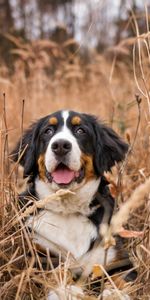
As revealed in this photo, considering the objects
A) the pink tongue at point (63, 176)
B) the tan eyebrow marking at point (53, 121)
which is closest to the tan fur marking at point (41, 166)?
the pink tongue at point (63, 176)

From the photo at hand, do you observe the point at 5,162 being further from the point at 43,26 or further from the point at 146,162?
the point at 43,26

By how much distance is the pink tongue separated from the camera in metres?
3.48

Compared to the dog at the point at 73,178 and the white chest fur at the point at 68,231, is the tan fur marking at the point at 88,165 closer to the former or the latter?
the dog at the point at 73,178

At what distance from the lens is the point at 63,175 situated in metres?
3.51

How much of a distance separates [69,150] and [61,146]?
0.20 feet

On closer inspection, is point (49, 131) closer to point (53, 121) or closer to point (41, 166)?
point (53, 121)

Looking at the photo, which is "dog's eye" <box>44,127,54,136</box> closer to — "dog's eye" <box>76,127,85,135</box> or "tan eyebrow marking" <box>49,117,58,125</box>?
"tan eyebrow marking" <box>49,117,58,125</box>

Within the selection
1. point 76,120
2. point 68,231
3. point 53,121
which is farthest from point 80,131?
point 68,231

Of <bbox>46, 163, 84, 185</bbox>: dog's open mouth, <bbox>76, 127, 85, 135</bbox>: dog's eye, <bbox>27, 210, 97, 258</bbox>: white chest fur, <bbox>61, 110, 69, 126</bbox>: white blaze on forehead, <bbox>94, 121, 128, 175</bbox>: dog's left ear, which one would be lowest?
<bbox>27, 210, 97, 258</bbox>: white chest fur

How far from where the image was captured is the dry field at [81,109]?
2.82m

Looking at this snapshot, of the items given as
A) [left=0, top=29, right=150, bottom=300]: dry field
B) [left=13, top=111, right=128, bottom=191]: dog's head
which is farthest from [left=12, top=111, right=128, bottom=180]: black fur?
[left=0, top=29, right=150, bottom=300]: dry field

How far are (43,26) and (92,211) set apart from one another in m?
9.72

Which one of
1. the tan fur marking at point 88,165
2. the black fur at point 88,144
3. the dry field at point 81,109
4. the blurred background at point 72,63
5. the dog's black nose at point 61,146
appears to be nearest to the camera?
the dry field at point 81,109

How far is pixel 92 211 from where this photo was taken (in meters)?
3.59
